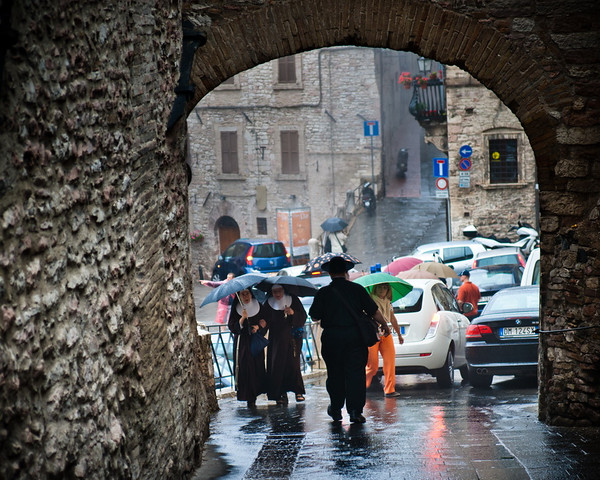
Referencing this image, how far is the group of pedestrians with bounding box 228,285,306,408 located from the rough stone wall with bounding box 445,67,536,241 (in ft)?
69.3

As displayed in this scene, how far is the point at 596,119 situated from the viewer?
7684 millimetres

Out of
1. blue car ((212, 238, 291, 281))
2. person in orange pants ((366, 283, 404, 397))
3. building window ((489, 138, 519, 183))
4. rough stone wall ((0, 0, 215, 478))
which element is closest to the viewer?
rough stone wall ((0, 0, 215, 478))

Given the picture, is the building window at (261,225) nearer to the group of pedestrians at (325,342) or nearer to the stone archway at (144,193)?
the group of pedestrians at (325,342)

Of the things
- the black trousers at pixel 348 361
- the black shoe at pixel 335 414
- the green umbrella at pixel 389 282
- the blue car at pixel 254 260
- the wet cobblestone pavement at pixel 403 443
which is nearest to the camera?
the wet cobblestone pavement at pixel 403 443

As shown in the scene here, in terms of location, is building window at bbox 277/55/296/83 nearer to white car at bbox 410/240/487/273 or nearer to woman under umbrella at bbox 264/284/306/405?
white car at bbox 410/240/487/273

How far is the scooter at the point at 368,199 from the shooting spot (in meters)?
38.9

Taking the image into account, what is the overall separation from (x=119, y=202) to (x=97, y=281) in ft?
1.92

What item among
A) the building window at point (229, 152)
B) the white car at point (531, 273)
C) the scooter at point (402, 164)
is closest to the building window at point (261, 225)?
the building window at point (229, 152)

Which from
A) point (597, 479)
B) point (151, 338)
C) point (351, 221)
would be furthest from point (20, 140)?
point (351, 221)

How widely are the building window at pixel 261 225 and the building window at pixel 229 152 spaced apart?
2366 mm

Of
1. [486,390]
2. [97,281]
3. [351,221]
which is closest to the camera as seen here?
[97,281]

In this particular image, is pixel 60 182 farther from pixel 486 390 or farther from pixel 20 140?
pixel 486 390

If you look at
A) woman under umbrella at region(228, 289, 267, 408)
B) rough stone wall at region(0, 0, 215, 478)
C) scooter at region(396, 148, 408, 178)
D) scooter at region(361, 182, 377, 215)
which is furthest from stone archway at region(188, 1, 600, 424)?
scooter at region(396, 148, 408, 178)

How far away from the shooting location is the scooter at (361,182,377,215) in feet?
128
